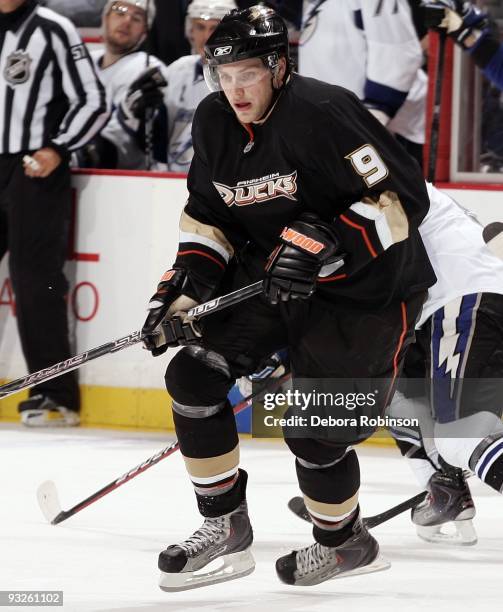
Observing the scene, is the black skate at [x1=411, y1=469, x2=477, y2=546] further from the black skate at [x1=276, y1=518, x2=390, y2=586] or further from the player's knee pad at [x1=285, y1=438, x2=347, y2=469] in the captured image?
the player's knee pad at [x1=285, y1=438, x2=347, y2=469]

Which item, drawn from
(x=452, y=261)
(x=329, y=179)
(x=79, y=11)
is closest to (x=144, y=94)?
(x=79, y=11)

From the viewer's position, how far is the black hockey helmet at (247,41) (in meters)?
2.55

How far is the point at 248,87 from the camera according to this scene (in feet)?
8.37

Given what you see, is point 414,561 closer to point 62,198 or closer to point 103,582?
point 103,582

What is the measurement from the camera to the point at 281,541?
3254 millimetres

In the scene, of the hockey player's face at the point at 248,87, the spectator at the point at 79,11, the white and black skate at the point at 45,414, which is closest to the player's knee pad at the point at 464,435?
the hockey player's face at the point at 248,87

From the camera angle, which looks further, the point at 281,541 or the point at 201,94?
the point at 201,94

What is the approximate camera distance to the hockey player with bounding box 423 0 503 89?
4.38 meters

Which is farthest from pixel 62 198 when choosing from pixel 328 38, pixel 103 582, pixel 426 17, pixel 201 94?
pixel 103 582

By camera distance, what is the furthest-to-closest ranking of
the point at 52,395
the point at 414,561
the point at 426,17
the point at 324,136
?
the point at 52,395, the point at 426,17, the point at 414,561, the point at 324,136

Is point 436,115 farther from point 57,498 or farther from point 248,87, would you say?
point 248,87

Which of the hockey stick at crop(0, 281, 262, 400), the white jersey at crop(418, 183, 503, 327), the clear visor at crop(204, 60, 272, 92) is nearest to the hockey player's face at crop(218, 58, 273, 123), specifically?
the clear visor at crop(204, 60, 272, 92)

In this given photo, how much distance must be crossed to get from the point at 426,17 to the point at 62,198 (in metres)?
1.39

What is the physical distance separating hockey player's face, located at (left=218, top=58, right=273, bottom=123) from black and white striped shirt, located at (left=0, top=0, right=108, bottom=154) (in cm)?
235
